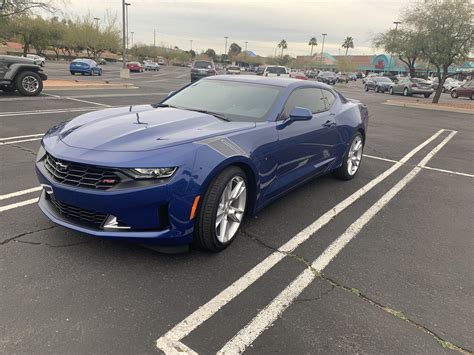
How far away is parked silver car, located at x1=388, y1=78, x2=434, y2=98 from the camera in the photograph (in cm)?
3030

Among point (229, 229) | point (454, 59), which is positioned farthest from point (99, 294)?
point (454, 59)

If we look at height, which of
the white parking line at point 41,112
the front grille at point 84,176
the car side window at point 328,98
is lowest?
the white parking line at point 41,112

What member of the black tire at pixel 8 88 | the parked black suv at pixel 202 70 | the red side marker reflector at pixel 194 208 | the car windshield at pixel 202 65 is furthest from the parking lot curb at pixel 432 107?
the red side marker reflector at pixel 194 208

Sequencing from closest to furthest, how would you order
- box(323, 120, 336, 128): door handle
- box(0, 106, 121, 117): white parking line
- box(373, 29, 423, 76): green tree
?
box(323, 120, 336, 128): door handle → box(0, 106, 121, 117): white parking line → box(373, 29, 423, 76): green tree

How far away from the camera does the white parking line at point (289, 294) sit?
2.35m

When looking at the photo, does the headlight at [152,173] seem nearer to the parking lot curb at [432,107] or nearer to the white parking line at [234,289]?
the white parking line at [234,289]

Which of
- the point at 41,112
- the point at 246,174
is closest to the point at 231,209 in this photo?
the point at 246,174

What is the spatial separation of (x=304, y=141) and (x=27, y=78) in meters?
12.3

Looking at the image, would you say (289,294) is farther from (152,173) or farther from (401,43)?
(401,43)

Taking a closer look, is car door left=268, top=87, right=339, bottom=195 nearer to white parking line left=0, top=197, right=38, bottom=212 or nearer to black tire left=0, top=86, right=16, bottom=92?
white parking line left=0, top=197, right=38, bottom=212

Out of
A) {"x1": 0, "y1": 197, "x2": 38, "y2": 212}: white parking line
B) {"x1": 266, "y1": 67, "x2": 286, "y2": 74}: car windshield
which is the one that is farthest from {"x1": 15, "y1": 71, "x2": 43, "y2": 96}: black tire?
{"x1": 266, "y1": 67, "x2": 286, "y2": 74}: car windshield

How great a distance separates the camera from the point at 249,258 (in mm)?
3338

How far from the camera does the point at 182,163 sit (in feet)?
9.39

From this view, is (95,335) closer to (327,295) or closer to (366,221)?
(327,295)
